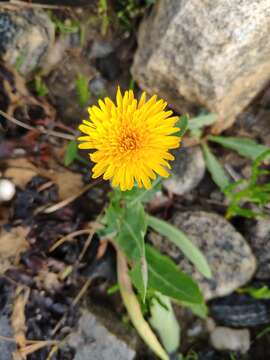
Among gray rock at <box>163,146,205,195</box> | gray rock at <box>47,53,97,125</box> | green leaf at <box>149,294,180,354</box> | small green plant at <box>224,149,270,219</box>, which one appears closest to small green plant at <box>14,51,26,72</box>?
gray rock at <box>47,53,97,125</box>

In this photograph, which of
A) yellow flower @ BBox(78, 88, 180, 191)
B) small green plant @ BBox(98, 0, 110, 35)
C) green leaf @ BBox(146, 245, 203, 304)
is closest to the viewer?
yellow flower @ BBox(78, 88, 180, 191)

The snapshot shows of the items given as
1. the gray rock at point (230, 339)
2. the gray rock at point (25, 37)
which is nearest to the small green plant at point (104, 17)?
the gray rock at point (25, 37)

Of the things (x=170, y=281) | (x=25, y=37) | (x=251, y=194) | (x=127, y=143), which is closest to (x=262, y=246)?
(x=251, y=194)

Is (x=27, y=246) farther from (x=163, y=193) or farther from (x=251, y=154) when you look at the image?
(x=251, y=154)

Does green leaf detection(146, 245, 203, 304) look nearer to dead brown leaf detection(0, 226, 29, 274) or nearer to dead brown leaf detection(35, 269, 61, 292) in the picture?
dead brown leaf detection(35, 269, 61, 292)

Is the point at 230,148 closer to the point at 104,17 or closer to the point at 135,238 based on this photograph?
the point at 135,238

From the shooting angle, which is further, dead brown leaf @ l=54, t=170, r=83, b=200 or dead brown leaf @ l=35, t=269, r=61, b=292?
dead brown leaf @ l=54, t=170, r=83, b=200

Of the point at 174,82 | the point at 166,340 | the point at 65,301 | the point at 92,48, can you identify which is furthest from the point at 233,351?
the point at 92,48
